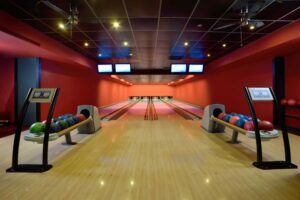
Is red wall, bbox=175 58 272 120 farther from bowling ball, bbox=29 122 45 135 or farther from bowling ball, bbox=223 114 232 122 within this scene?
bowling ball, bbox=29 122 45 135

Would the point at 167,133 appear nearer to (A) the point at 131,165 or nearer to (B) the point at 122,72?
(A) the point at 131,165

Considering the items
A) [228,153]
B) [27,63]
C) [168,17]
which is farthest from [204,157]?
[27,63]

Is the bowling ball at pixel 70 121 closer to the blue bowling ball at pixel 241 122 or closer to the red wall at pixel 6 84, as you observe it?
the blue bowling ball at pixel 241 122

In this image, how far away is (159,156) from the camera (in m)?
3.11

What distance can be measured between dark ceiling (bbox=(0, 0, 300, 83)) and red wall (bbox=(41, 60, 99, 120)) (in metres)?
1.19

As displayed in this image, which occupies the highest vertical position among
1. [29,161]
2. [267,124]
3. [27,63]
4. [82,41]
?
[82,41]

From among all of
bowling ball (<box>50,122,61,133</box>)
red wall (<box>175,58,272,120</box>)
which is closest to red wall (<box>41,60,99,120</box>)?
bowling ball (<box>50,122,61,133</box>)

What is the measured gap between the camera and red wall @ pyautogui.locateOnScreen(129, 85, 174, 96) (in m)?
23.3

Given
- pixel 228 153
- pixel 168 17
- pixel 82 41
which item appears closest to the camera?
pixel 228 153

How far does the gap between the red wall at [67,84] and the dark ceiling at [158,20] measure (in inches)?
46.8

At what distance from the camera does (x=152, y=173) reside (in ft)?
8.05

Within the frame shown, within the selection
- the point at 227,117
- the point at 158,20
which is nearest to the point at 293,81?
the point at 227,117

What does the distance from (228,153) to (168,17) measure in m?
2.60

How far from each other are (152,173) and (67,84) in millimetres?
5678
